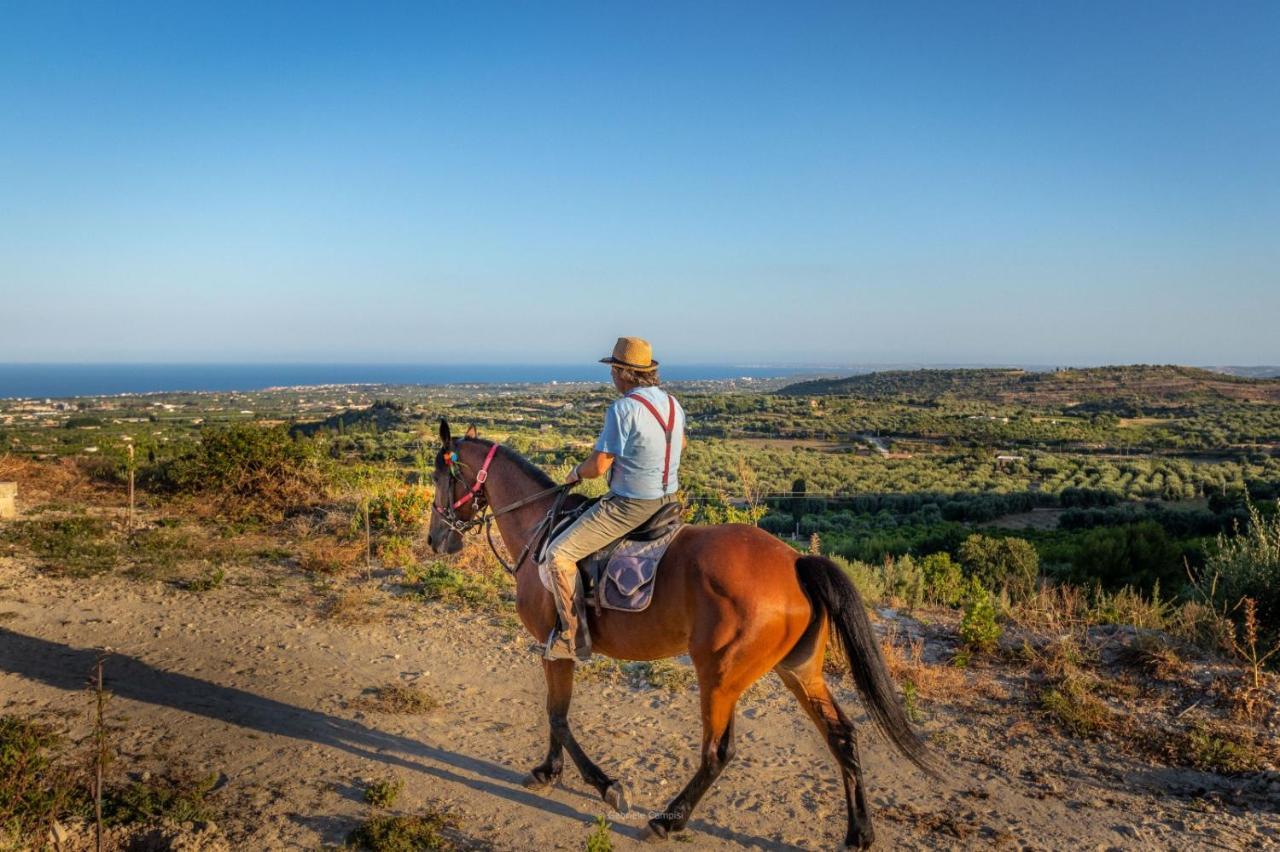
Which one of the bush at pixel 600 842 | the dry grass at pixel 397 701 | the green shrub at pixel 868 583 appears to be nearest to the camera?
the bush at pixel 600 842

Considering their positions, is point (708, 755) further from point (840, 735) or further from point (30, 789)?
point (30, 789)

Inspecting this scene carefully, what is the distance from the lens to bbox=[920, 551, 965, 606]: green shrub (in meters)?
9.98

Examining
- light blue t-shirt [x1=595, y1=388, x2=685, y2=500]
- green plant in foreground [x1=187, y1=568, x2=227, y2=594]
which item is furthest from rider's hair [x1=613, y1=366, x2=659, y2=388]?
green plant in foreground [x1=187, y1=568, x2=227, y2=594]

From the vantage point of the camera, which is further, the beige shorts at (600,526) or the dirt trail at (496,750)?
the beige shorts at (600,526)

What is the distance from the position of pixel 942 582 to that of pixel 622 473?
7.24 meters

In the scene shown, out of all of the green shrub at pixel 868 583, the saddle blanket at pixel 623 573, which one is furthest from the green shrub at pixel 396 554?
the saddle blanket at pixel 623 573

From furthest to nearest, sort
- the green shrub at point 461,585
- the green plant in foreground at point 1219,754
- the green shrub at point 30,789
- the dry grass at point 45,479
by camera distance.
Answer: the dry grass at point 45,479 < the green shrub at point 461,585 < the green plant in foreground at point 1219,754 < the green shrub at point 30,789

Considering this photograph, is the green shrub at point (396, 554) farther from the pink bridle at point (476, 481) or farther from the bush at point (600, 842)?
the bush at point (600, 842)

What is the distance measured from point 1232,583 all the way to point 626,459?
7317 millimetres

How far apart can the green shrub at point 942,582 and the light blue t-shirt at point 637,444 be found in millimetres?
6802

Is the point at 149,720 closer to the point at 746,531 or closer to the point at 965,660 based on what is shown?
the point at 746,531

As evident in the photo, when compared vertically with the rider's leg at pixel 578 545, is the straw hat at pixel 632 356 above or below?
above

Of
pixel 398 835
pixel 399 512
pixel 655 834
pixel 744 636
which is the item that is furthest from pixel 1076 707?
pixel 399 512

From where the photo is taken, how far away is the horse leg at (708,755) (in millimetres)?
4262
